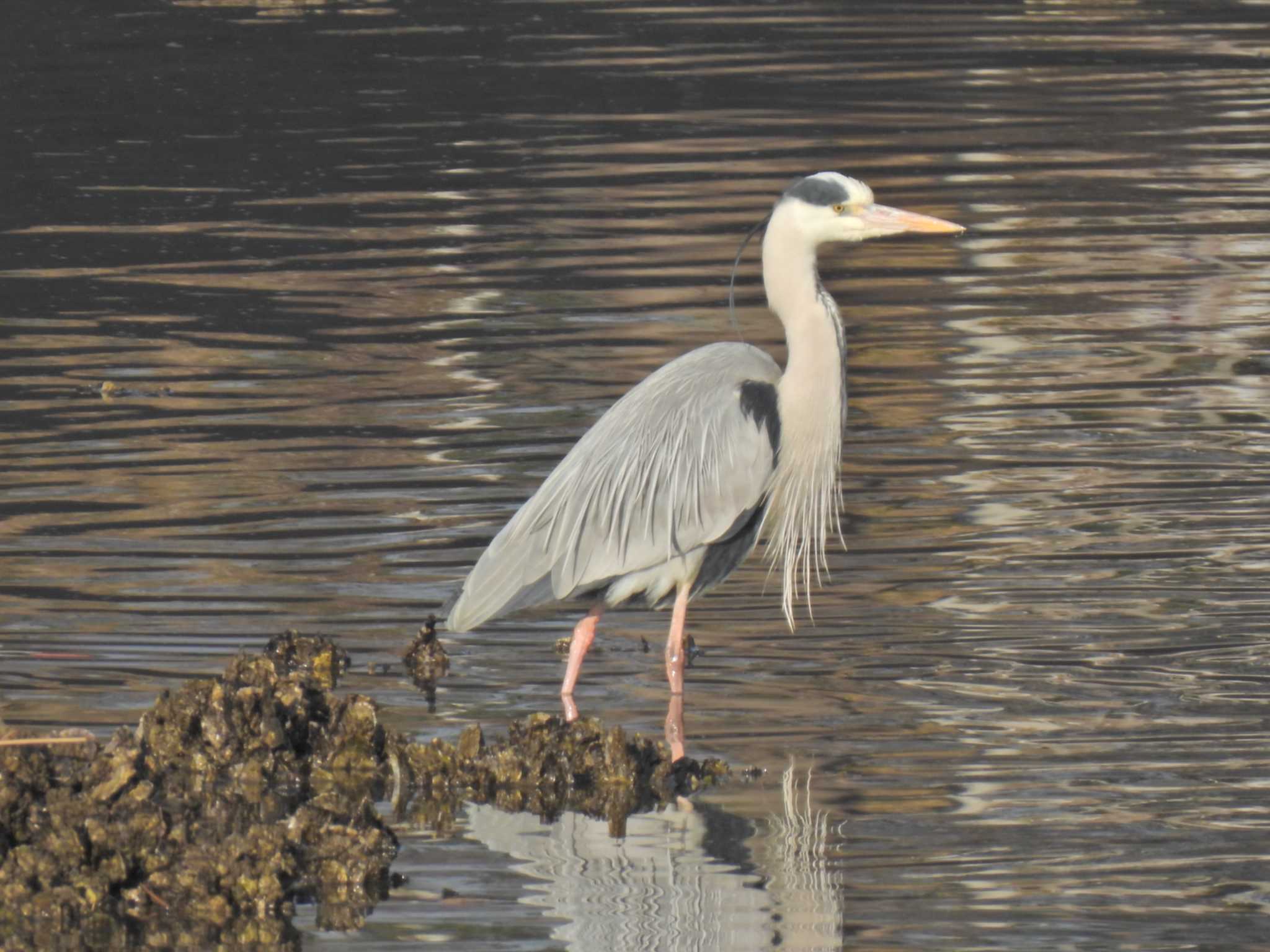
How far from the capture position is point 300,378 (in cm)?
1208

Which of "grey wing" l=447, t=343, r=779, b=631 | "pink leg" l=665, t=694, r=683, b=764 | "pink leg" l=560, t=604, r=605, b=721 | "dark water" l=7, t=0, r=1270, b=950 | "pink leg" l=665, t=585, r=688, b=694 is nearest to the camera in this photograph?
"dark water" l=7, t=0, r=1270, b=950

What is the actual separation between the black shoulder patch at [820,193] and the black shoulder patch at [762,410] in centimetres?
63

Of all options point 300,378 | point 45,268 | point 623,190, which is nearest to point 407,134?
point 623,190

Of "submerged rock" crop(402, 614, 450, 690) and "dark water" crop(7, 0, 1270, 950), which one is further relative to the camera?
"submerged rock" crop(402, 614, 450, 690)

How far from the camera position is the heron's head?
8.04 metres

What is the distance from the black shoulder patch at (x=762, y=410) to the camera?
8086 mm


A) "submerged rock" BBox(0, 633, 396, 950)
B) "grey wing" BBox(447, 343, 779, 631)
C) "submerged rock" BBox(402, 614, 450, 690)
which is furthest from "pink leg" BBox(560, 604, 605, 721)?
"submerged rock" BBox(0, 633, 396, 950)

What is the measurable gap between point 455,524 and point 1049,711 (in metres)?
2.98

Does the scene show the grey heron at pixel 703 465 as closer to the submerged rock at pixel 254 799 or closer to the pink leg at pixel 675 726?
A: the pink leg at pixel 675 726

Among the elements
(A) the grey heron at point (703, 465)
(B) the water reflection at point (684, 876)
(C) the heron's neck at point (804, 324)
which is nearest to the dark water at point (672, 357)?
(B) the water reflection at point (684, 876)

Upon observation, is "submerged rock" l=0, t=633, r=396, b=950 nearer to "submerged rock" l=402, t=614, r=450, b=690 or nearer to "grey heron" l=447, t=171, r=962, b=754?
"submerged rock" l=402, t=614, r=450, b=690

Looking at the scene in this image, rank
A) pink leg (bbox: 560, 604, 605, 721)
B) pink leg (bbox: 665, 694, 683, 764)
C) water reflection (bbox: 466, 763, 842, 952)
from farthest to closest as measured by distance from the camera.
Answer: pink leg (bbox: 560, 604, 605, 721) < pink leg (bbox: 665, 694, 683, 764) < water reflection (bbox: 466, 763, 842, 952)

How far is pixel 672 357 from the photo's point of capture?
39.2 ft

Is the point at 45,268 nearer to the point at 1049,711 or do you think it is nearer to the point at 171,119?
the point at 171,119
